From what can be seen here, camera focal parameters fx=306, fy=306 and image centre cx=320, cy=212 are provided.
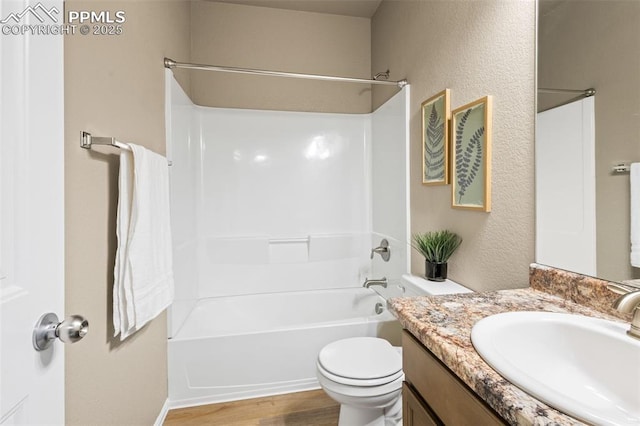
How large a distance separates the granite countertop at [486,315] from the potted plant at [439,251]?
1.53ft

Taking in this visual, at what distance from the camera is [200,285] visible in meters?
2.50

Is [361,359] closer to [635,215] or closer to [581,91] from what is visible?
[635,215]

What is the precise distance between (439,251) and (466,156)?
0.49 m

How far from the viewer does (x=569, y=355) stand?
2.48ft

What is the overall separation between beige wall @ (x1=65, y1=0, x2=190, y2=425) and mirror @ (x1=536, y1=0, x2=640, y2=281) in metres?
1.58

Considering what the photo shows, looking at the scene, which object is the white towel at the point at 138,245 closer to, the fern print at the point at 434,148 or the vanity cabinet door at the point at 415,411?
the vanity cabinet door at the point at 415,411

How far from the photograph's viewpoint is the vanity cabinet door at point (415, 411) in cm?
77

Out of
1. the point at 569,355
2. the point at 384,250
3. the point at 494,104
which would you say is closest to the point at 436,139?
the point at 494,104

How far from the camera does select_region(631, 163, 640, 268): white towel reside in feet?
2.68
